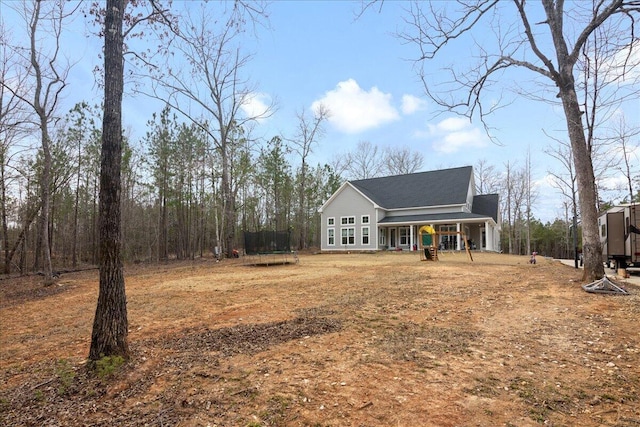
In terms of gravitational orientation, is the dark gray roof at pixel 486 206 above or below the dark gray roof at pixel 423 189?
below

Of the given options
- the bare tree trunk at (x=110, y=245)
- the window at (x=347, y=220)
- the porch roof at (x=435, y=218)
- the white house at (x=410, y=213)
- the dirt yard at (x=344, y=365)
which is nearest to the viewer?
the dirt yard at (x=344, y=365)

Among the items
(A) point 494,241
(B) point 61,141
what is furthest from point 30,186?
(A) point 494,241

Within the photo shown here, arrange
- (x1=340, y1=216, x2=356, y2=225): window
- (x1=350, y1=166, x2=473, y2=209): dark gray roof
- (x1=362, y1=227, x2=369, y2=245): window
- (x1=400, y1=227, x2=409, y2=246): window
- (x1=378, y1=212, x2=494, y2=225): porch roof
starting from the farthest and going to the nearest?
(x1=340, y1=216, x2=356, y2=225): window, (x1=362, y1=227, x2=369, y2=245): window, (x1=400, y1=227, x2=409, y2=246): window, (x1=350, y1=166, x2=473, y2=209): dark gray roof, (x1=378, y1=212, x2=494, y2=225): porch roof

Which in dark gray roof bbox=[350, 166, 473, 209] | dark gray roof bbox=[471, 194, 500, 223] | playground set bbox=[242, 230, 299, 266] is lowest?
playground set bbox=[242, 230, 299, 266]

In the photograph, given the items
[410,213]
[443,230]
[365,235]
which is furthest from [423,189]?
[365,235]

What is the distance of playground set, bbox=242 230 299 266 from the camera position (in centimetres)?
1598

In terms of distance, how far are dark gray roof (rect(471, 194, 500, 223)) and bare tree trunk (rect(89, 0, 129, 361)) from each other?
28.3 metres

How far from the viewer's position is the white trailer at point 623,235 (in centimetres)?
1023

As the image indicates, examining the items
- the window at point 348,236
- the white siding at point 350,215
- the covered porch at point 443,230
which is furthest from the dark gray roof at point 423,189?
the window at point 348,236

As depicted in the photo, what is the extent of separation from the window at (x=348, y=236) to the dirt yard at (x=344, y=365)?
22705 mm

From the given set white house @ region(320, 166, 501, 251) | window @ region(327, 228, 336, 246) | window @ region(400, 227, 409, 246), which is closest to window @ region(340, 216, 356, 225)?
white house @ region(320, 166, 501, 251)

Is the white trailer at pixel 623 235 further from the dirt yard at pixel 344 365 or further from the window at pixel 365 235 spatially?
the window at pixel 365 235

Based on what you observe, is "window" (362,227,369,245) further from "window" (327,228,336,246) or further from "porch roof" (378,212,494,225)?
"window" (327,228,336,246)

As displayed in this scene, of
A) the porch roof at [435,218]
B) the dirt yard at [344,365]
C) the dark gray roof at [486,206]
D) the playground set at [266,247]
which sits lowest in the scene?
the dirt yard at [344,365]
